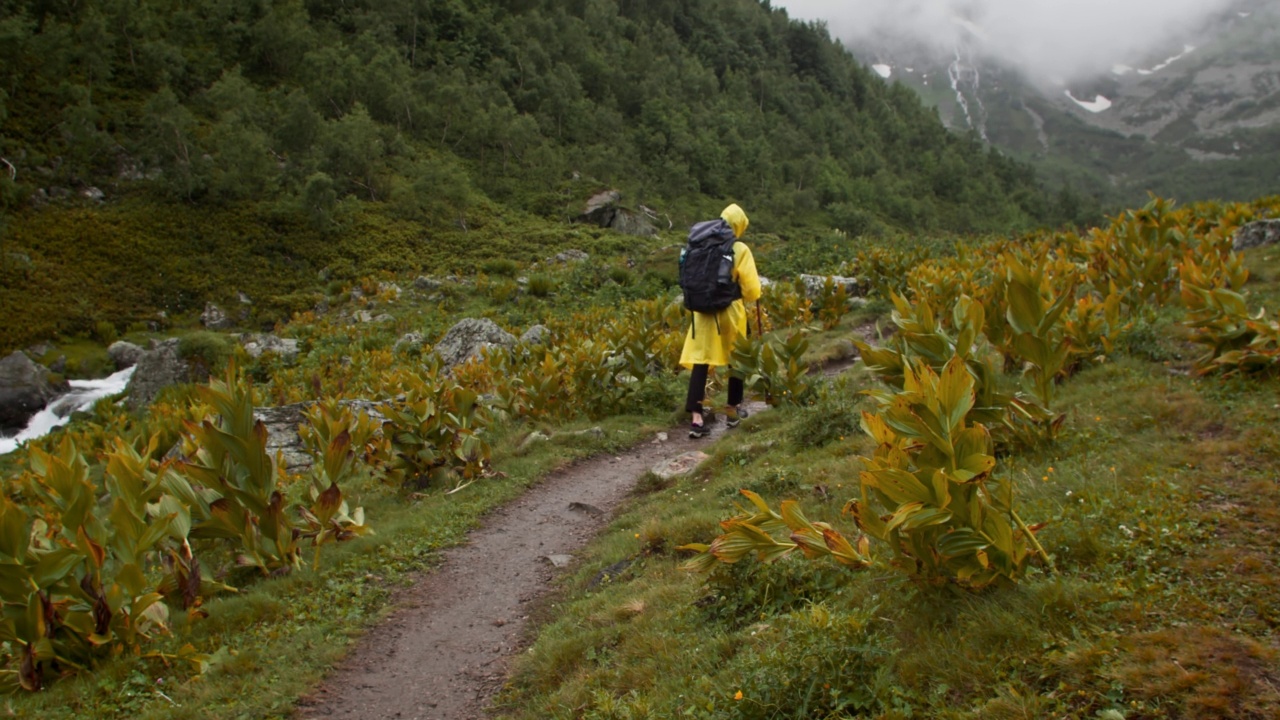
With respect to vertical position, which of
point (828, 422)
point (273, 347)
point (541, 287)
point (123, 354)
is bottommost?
point (123, 354)

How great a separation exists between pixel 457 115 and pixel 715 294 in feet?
152

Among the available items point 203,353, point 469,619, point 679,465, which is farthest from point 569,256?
point 469,619

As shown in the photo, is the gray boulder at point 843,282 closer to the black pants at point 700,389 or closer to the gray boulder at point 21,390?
the black pants at point 700,389

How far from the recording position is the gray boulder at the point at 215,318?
26562 millimetres

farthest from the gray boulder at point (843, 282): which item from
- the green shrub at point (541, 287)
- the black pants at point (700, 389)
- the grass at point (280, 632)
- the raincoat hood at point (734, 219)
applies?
the grass at point (280, 632)

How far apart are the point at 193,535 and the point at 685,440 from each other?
504cm

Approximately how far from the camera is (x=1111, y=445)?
4273 mm

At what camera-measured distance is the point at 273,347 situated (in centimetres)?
2014

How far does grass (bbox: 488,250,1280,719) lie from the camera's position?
7.38 feet

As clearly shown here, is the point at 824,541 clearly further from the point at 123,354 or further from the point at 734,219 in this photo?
the point at 123,354

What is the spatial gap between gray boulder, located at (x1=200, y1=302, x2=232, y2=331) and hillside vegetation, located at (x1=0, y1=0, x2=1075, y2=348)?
97cm

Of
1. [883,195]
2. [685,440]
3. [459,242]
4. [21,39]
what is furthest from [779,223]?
[685,440]

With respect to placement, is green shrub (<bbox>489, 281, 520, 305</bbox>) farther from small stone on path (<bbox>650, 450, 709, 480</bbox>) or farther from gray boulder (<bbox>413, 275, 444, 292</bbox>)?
small stone on path (<bbox>650, 450, 709, 480</bbox>)

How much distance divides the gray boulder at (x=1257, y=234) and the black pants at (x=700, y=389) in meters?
9.19
